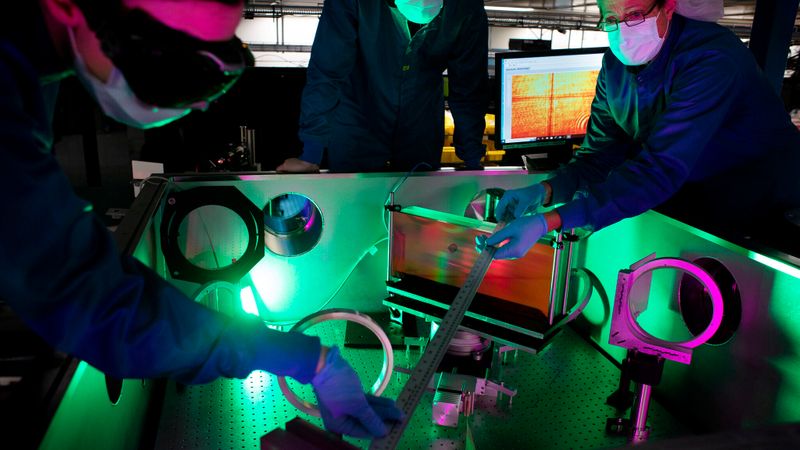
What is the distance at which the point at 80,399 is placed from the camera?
74 cm

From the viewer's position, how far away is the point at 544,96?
82.0 inches

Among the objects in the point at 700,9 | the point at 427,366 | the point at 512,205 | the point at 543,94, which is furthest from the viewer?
the point at 543,94

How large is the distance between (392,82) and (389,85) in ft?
0.05

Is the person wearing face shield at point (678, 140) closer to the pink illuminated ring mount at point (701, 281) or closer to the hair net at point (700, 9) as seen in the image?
the hair net at point (700, 9)

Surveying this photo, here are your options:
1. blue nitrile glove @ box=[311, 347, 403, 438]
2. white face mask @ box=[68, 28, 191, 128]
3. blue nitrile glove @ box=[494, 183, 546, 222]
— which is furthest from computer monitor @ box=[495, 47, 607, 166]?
white face mask @ box=[68, 28, 191, 128]

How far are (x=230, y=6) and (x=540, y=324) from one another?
35.2 inches

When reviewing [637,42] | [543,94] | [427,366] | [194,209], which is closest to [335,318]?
[427,366]

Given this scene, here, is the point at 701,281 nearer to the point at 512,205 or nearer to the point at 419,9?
the point at 512,205

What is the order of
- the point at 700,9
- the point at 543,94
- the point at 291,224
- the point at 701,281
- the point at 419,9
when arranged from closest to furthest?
the point at 701,281 → the point at 700,9 → the point at 291,224 → the point at 419,9 → the point at 543,94

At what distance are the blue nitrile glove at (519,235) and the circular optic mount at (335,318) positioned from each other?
28 cm

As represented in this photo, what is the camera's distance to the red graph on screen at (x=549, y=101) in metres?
2.06

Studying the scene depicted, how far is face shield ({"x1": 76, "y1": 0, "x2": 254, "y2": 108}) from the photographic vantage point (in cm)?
63

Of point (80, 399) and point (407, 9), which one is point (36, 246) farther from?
point (407, 9)

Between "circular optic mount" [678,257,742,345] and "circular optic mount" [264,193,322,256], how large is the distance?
34.7 inches
